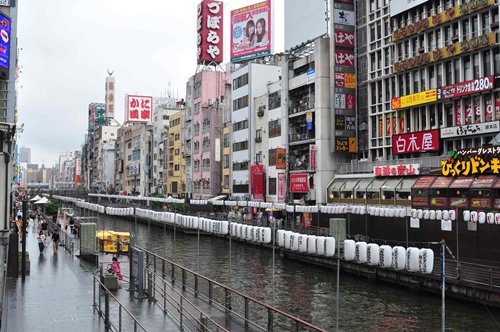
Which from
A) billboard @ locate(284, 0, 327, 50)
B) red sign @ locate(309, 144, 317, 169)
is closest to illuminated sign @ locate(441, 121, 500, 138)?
red sign @ locate(309, 144, 317, 169)

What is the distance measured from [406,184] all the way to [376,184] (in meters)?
4.72

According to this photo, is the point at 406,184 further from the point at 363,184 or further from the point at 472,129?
the point at 472,129

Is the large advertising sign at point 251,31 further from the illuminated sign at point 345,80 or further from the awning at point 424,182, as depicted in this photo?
the awning at point 424,182

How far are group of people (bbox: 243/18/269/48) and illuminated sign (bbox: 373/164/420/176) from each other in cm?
3348

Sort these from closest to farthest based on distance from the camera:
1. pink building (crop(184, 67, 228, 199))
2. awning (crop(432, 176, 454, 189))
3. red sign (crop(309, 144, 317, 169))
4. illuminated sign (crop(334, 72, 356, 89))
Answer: awning (crop(432, 176, 454, 189))
illuminated sign (crop(334, 72, 356, 89))
red sign (crop(309, 144, 317, 169))
pink building (crop(184, 67, 228, 199))

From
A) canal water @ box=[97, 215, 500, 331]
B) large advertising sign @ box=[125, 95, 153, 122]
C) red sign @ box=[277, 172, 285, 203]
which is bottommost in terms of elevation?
canal water @ box=[97, 215, 500, 331]

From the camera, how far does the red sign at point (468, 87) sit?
46.0 meters

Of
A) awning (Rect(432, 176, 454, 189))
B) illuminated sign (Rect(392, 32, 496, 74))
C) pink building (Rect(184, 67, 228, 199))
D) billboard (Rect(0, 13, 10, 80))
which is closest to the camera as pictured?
billboard (Rect(0, 13, 10, 80))

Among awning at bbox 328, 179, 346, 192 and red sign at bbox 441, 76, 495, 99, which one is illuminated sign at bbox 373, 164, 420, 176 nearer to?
awning at bbox 328, 179, 346, 192

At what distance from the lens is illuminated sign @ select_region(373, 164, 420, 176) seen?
5111 centimetres

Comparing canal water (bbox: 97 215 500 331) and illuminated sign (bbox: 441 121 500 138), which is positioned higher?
illuminated sign (bbox: 441 121 500 138)

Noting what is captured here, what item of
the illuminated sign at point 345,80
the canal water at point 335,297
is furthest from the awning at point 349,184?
the canal water at point 335,297

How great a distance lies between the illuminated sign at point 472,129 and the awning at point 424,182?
5548 millimetres

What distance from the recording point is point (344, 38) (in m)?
63.5
